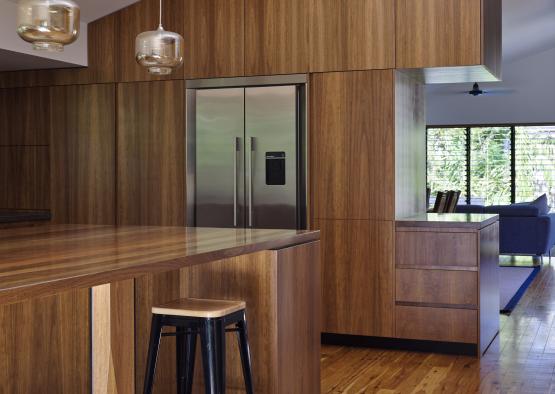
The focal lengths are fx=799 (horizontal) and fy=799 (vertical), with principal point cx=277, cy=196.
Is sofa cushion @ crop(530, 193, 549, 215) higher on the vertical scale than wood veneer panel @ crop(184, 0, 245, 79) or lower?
lower

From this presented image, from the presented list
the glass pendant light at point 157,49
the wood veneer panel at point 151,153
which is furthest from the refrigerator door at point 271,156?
the glass pendant light at point 157,49

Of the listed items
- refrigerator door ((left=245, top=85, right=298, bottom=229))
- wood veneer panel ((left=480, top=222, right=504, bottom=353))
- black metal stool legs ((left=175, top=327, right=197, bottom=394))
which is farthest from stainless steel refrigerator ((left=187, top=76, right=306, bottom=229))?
black metal stool legs ((left=175, top=327, right=197, bottom=394))

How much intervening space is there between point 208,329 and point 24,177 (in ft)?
13.3

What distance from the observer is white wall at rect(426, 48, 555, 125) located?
42.2ft

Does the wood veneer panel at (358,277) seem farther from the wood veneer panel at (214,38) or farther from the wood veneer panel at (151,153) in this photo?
the wood veneer panel at (214,38)

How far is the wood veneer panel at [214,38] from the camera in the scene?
5684mm

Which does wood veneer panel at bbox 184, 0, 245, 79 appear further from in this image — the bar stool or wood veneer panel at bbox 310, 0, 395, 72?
the bar stool

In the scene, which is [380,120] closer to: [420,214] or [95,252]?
[420,214]

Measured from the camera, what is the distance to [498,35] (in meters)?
6.15

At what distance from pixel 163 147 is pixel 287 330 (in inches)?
111

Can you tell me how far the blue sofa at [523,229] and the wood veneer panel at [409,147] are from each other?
4.05 m

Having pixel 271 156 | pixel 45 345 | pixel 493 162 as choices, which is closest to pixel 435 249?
pixel 271 156

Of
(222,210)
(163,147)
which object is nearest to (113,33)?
(163,147)

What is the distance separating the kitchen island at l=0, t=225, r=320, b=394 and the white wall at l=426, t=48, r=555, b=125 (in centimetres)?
998
